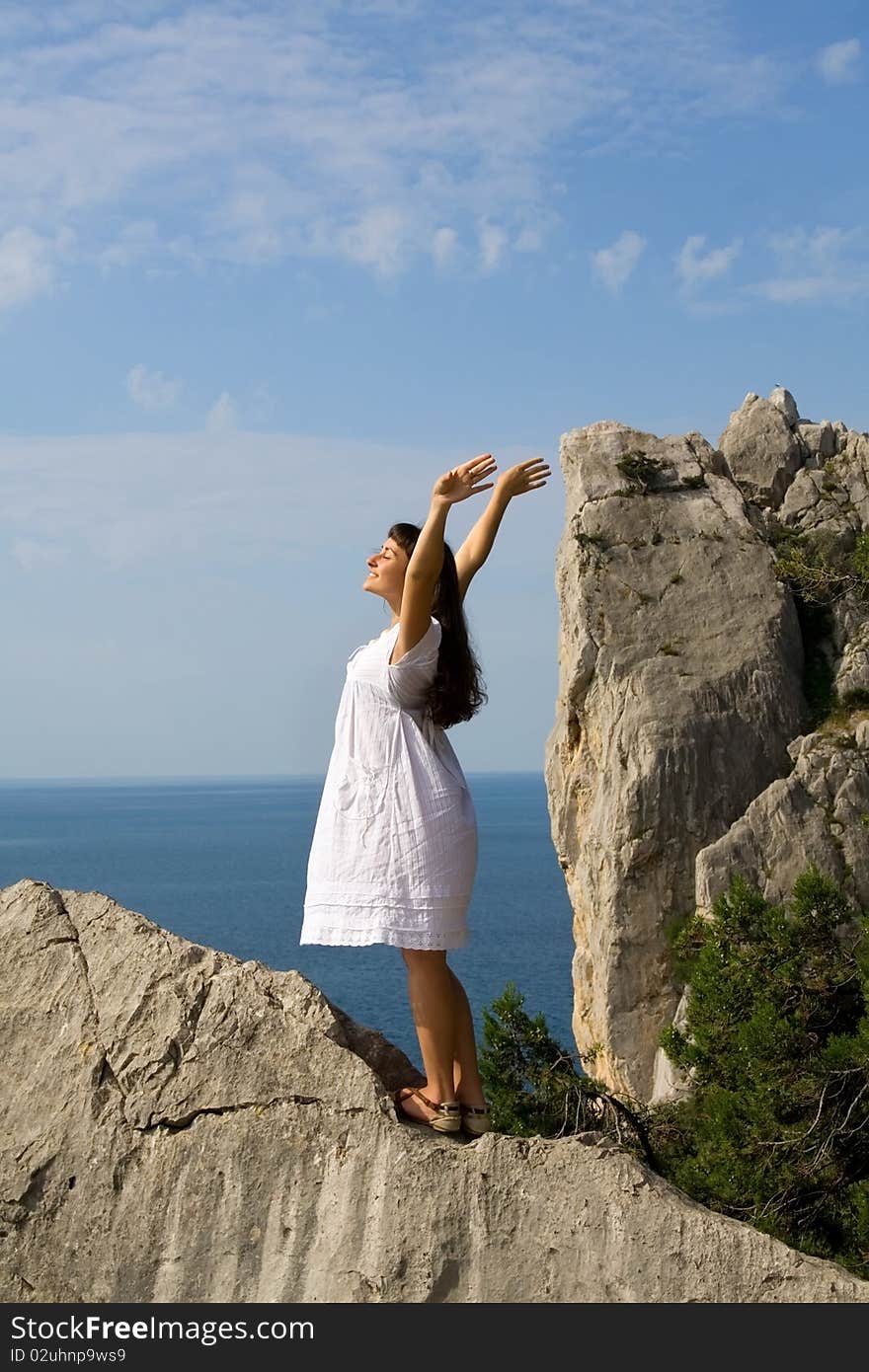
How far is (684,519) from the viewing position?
1018 inches

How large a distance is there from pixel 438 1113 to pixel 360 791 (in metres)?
1.31

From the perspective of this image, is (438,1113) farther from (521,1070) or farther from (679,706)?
(679,706)

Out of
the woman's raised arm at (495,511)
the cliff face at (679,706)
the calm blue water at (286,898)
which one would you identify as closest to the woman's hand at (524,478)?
the woman's raised arm at (495,511)

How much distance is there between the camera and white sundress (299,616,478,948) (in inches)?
212

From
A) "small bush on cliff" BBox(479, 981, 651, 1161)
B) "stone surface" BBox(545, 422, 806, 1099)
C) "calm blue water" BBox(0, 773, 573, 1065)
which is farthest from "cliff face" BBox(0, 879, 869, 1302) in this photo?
"stone surface" BBox(545, 422, 806, 1099)

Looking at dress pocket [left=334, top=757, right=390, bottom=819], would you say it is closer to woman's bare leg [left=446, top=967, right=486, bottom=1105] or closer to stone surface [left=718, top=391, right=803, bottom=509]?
woman's bare leg [left=446, top=967, right=486, bottom=1105]

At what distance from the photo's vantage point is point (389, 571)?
5.71 metres

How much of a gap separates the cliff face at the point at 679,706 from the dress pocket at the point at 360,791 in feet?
58.0

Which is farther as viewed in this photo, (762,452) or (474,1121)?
(762,452)

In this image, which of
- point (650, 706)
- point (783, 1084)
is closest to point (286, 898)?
point (650, 706)

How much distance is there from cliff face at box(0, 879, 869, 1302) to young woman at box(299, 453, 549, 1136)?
319 mm

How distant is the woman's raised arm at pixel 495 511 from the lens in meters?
6.00

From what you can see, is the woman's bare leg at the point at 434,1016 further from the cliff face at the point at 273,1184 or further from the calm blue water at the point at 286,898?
the calm blue water at the point at 286,898
